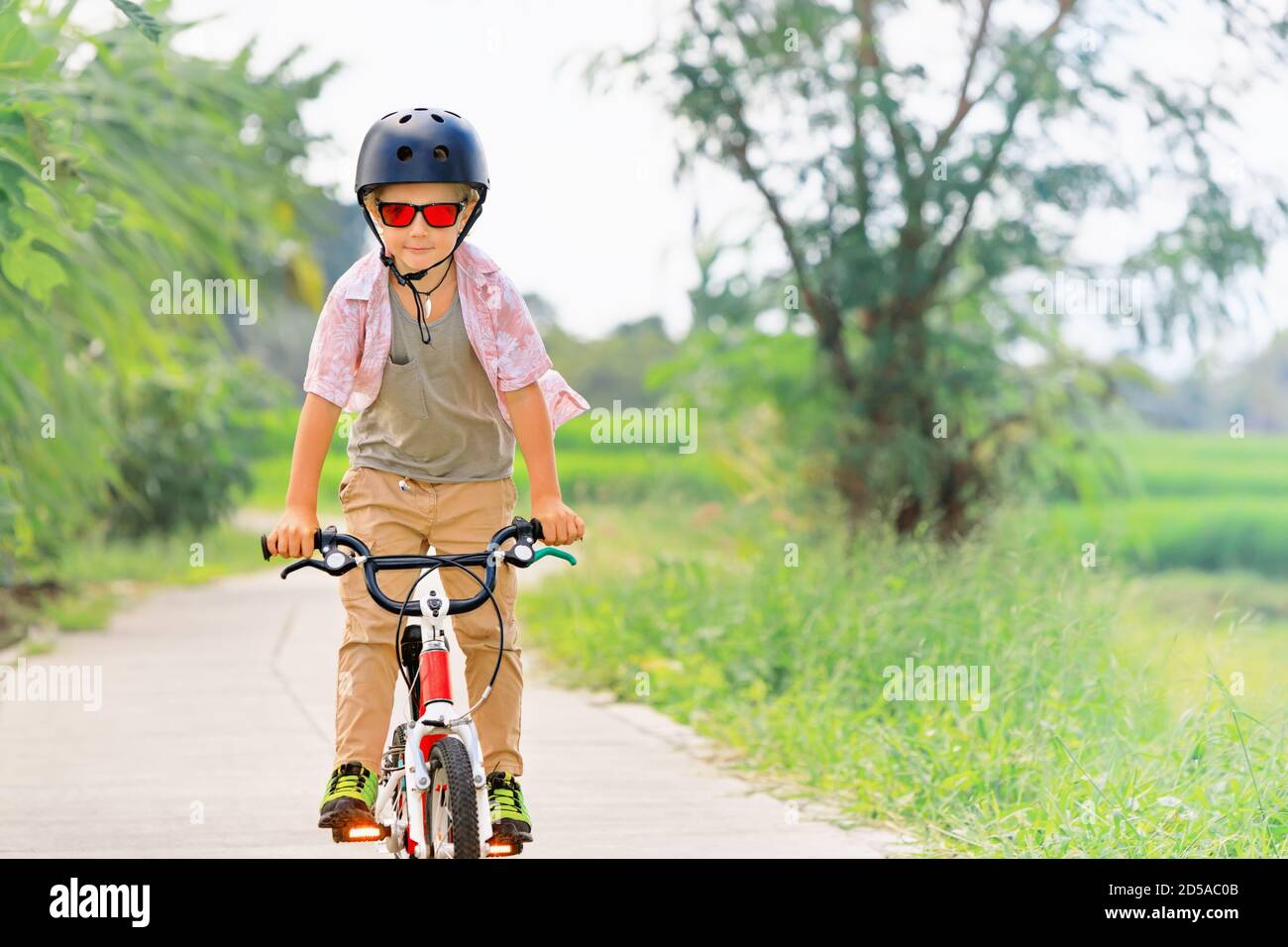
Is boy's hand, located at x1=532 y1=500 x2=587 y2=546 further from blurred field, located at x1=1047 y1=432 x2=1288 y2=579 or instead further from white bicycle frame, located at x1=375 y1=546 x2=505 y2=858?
blurred field, located at x1=1047 y1=432 x2=1288 y2=579

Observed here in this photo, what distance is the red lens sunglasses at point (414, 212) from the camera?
475 centimetres

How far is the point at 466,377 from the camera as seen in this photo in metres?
4.92

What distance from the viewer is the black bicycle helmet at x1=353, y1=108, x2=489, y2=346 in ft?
15.2

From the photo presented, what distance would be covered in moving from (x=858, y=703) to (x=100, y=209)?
11.8 ft

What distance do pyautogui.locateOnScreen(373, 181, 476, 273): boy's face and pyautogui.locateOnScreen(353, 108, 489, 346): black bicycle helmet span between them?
0.07 meters

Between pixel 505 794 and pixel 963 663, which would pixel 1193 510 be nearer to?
pixel 963 663

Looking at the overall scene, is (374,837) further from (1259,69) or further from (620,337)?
(620,337)

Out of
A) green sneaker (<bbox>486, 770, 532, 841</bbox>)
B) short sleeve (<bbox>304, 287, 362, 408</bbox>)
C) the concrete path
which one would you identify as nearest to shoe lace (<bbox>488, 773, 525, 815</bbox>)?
green sneaker (<bbox>486, 770, 532, 841</bbox>)

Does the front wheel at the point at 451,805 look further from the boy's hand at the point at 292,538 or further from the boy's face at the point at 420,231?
the boy's face at the point at 420,231

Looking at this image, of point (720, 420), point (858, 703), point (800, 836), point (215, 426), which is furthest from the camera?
point (215, 426)

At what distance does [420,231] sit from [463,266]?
21 centimetres

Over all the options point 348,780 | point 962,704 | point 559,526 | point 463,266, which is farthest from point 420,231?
point 962,704

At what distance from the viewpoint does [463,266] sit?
4934 mm
